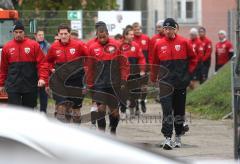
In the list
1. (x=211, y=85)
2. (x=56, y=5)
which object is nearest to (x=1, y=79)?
(x=211, y=85)

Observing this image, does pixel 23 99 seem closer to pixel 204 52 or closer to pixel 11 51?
pixel 11 51

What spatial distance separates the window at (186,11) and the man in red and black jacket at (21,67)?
2207 cm

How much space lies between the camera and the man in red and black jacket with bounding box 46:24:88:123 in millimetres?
13828

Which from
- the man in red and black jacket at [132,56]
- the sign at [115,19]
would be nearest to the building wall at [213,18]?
the sign at [115,19]

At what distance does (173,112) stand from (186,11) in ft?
73.2

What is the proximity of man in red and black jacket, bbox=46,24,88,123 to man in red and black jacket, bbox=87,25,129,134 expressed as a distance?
193 millimetres

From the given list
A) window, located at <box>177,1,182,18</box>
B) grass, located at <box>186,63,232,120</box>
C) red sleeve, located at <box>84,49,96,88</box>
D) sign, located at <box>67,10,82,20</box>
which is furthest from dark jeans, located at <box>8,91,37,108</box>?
window, located at <box>177,1,182,18</box>

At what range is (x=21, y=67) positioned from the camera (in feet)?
44.5

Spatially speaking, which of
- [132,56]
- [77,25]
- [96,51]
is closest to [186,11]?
[77,25]

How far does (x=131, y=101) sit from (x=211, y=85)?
3.14 metres

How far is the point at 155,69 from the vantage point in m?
14.1

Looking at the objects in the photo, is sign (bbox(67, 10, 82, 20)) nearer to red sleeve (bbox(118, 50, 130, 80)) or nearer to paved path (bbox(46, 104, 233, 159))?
paved path (bbox(46, 104, 233, 159))

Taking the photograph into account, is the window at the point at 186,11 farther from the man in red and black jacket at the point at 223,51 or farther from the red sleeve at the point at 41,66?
the red sleeve at the point at 41,66

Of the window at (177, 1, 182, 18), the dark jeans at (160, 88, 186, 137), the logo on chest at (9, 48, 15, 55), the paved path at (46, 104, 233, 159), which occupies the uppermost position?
the window at (177, 1, 182, 18)
